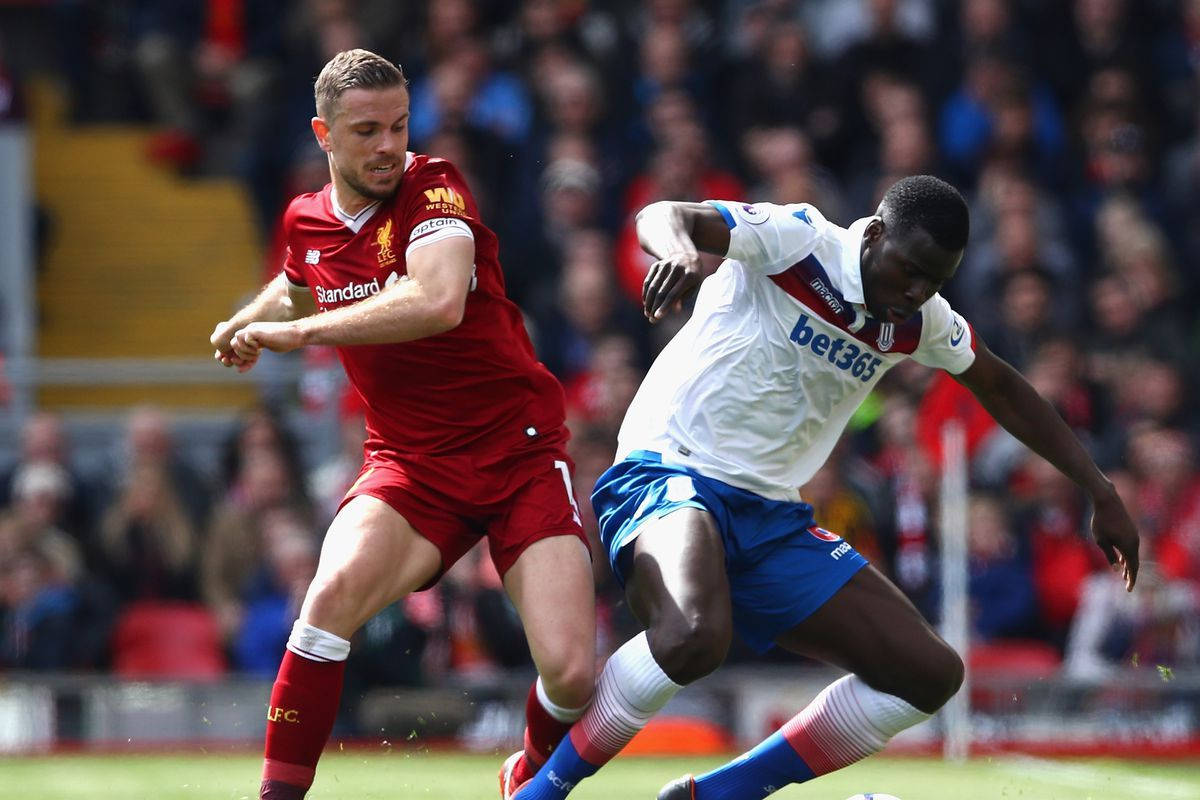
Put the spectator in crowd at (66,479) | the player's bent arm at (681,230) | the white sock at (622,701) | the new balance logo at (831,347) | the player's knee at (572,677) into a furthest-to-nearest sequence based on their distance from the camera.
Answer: the spectator in crowd at (66,479)
the new balance logo at (831,347)
the player's knee at (572,677)
the white sock at (622,701)
the player's bent arm at (681,230)

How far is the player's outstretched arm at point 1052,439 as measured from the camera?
259 inches

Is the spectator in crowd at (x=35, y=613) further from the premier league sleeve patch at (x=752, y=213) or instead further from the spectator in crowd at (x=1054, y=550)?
the premier league sleeve patch at (x=752, y=213)

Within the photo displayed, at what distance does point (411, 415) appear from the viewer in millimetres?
6586

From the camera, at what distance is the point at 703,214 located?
611 cm

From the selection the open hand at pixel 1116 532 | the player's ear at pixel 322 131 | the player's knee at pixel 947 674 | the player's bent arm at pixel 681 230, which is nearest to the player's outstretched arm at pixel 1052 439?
the open hand at pixel 1116 532

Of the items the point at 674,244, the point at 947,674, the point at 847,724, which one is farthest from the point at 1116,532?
the point at 674,244

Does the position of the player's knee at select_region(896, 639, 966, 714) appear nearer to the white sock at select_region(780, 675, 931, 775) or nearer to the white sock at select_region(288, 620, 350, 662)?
the white sock at select_region(780, 675, 931, 775)

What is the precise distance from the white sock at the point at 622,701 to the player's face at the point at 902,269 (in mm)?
1275

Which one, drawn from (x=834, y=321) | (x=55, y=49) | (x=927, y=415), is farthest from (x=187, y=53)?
(x=834, y=321)

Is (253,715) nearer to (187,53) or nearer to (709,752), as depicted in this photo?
(709,752)

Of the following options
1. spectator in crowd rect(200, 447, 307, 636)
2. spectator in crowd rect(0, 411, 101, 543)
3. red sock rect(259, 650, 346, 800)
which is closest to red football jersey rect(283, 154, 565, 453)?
red sock rect(259, 650, 346, 800)

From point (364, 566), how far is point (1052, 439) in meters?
2.27

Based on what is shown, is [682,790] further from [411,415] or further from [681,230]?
[681,230]

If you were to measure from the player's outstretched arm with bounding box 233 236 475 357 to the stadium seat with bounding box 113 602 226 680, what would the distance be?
6.06 metres
